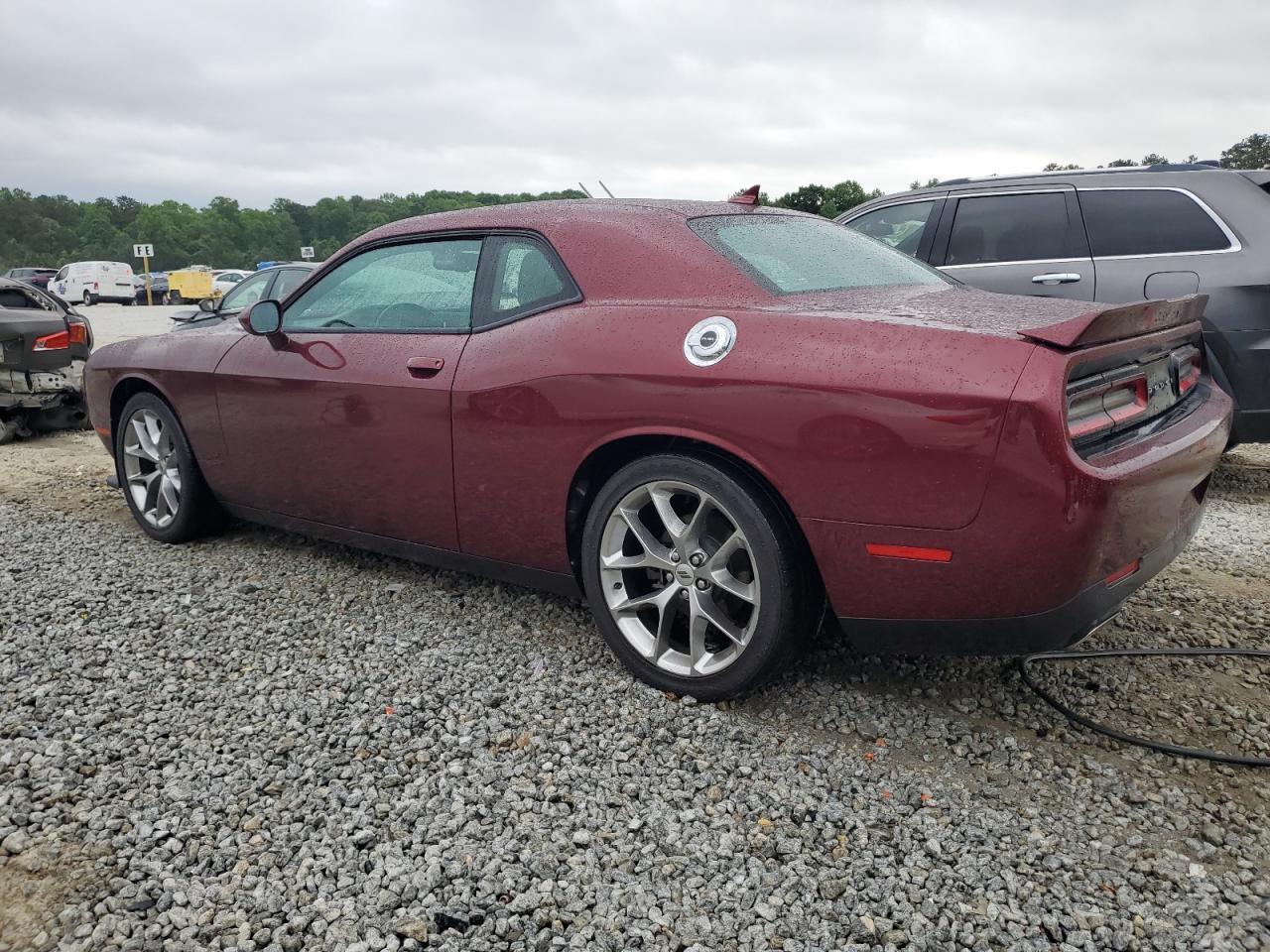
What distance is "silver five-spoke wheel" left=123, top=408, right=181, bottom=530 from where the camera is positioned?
475 centimetres

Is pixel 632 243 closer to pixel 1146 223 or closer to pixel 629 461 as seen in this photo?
pixel 629 461

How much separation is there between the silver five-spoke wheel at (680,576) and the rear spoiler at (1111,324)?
38.2 inches

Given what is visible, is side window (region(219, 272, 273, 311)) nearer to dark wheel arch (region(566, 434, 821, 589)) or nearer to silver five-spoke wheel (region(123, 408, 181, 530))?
silver five-spoke wheel (region(123, 408, 181, 530))

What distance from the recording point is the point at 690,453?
2863mm

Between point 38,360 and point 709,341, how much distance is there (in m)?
7.56

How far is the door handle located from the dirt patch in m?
1.79

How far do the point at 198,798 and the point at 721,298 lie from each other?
6.58 ft

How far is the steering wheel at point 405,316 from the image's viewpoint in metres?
3.60

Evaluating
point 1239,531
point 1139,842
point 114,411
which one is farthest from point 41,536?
point 1239,531

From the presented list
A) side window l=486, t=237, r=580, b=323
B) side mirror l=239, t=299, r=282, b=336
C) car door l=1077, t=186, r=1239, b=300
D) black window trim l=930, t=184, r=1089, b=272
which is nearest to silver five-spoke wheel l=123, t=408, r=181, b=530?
side mirror l=239, t=299, r=282, b=336

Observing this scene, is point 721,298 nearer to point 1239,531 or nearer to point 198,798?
point 198,798

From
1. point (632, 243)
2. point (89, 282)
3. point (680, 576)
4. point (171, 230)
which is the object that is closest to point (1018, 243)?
point (632, 243)

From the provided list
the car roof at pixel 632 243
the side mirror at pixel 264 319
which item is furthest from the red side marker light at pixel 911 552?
the side mirror at pixel 264 319

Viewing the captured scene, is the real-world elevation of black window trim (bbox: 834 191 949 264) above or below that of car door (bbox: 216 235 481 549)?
above
